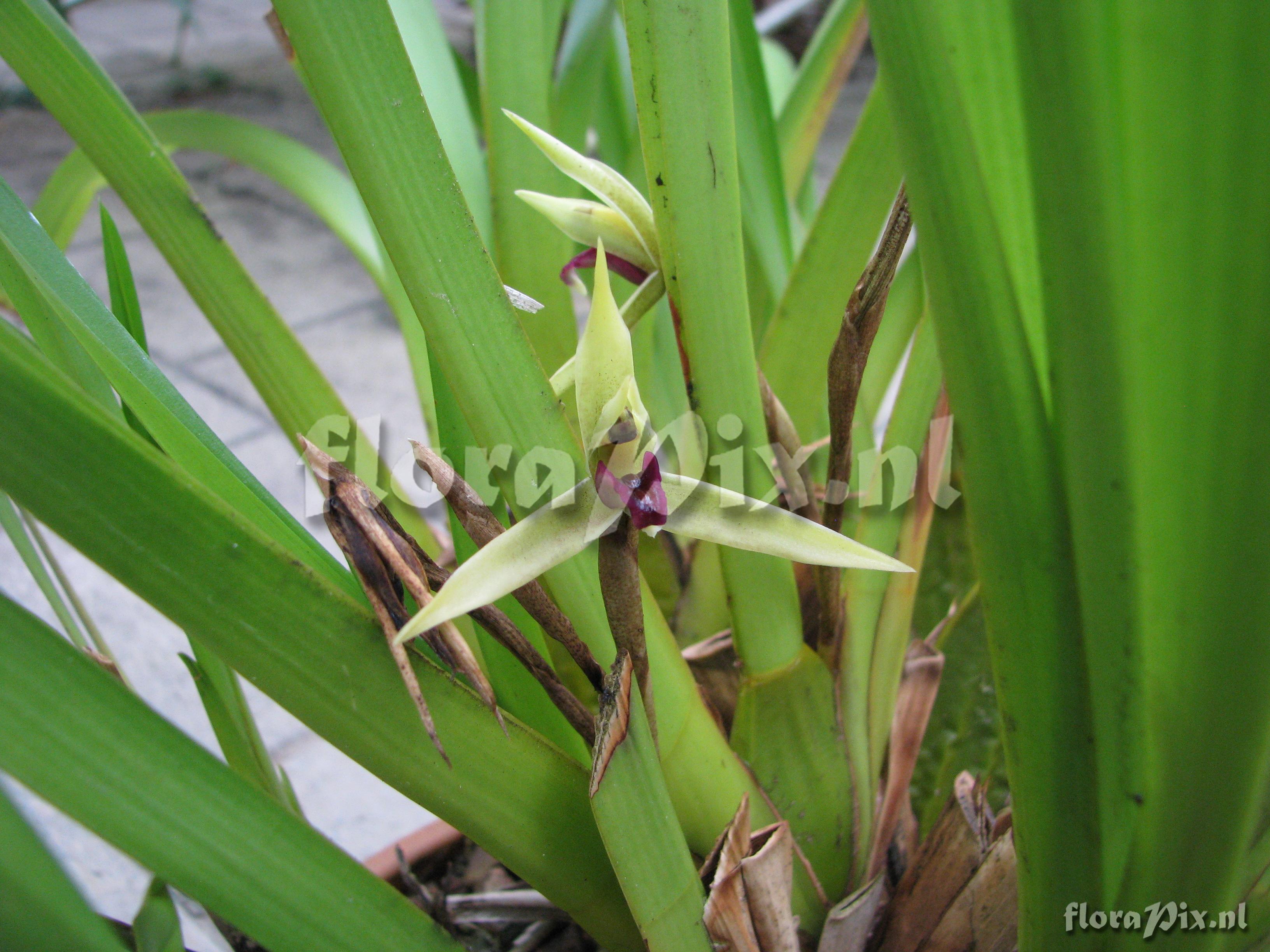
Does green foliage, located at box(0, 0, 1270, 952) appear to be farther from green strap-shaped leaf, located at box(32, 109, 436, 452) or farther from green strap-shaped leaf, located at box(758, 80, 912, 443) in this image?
green strap-shaped leaf, located at box(32, 109, 436, 452)

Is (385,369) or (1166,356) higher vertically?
(1166,356)

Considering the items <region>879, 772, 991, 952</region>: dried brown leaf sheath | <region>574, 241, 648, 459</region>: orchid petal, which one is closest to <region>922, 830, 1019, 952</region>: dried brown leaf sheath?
<region>879, 772, 991, 952</region>: dried brown leaf sheath

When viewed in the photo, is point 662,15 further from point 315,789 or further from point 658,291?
point 315,789

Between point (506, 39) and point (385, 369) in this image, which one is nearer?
point (506, 39)

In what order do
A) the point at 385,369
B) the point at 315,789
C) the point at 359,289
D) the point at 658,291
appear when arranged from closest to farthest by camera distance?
1. the point at 658,291
2. the point at 315,789
3. the point at 385,369
4. the point at 359,289

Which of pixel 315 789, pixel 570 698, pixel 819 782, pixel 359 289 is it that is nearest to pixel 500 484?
pixel 570 698

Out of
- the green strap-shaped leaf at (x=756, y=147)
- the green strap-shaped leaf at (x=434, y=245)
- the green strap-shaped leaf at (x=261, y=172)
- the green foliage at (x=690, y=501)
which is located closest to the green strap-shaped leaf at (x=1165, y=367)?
the green foliage at (x=690, y=501)

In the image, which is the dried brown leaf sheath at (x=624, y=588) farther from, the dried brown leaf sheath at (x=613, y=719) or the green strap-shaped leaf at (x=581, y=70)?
the green strap-shaped leaf at (x=581, y=70)
